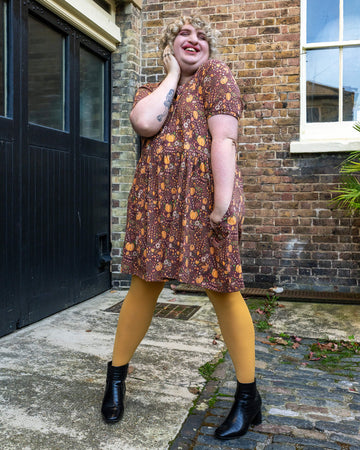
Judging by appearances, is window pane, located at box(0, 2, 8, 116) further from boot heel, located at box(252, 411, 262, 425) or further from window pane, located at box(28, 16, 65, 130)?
boot heel, located at box(252, 411, 262, 425)

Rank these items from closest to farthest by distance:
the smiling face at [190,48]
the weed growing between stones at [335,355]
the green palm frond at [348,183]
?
1. the smiling face at [190,48]
2. the weed growing between stones at [335,355]
3. the green palm frond at [348,183]

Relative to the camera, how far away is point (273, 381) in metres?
2.68

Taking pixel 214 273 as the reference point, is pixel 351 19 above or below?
above

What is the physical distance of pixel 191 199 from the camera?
1.96 m

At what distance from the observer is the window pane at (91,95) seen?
459cm

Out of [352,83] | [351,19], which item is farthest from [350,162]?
[351,19]

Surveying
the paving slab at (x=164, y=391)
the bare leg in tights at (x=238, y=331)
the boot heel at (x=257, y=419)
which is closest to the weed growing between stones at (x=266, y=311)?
the paving slab at (x=164, y=391)

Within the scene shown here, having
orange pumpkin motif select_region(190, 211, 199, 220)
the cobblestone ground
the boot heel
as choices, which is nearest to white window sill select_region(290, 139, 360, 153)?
the cobblestone ground

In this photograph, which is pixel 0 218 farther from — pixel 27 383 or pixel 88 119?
pixel 88 119

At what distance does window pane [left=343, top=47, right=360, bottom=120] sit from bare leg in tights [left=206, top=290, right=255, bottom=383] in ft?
11.8

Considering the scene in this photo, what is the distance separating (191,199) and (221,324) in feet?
1.87

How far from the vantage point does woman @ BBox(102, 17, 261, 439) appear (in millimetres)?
1933

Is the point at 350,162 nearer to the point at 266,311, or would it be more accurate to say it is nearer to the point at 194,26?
the point at 266,311

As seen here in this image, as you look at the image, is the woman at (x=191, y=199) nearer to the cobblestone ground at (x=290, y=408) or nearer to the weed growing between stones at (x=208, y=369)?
the cobblestone ground at (x=290, y=408)
